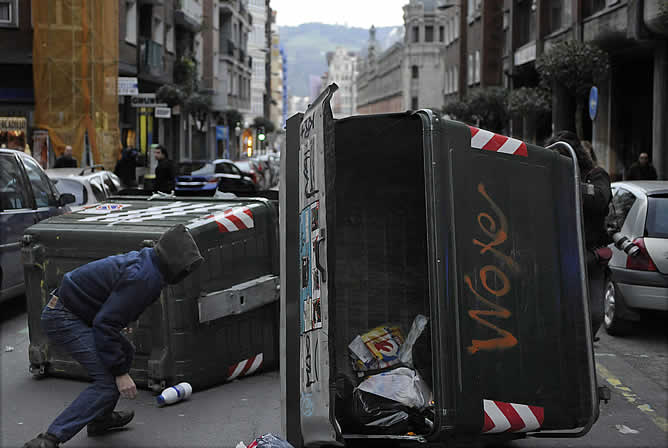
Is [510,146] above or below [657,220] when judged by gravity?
above

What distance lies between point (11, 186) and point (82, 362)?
17.4 feet

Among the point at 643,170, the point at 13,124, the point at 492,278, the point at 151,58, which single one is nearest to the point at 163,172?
the point at 643,170

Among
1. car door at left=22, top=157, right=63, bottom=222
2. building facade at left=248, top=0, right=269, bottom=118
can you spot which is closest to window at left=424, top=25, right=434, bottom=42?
building facade at left=248, top=0, right=269, bottom=118

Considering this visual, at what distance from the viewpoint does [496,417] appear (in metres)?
4.59

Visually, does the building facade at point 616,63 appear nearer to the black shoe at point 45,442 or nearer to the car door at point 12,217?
the car door at point 12,217

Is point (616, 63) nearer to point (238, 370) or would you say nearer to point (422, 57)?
point (238, 370)

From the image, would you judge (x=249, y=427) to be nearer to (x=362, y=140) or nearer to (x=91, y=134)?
(x=362, y=140)

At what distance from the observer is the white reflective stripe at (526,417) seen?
15.4 feet

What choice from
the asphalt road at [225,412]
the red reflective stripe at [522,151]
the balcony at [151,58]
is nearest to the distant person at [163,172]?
the asphalt road at [225,412]

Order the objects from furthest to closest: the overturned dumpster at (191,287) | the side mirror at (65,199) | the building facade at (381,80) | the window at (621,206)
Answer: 1. the building facade at (381,80)
2. the side mirror at (65,199)
3. the window at (621,206)
4. the overturned dumpster at (191,287)

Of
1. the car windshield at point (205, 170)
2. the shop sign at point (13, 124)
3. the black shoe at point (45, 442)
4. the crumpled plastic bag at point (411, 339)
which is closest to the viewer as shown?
the black shoe at point (45, 442)

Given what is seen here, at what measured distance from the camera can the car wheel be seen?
30.9 feet

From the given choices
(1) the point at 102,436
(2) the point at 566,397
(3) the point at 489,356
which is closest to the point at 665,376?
(2) the point at 566,397

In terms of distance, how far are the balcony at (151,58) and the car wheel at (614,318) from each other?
28.7 metres
